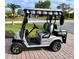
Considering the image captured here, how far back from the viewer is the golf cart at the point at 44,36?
2131 millimetres

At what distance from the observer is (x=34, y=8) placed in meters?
2.18

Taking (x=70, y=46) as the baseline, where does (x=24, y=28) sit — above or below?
above

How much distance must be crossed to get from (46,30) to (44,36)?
8 cm

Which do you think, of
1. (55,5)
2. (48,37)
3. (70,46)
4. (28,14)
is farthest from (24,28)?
(70,46)

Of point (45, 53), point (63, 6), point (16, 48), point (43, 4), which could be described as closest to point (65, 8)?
point (63, 6)

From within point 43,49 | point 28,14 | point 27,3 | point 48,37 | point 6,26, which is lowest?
point 43,49

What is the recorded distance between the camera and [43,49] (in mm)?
2195

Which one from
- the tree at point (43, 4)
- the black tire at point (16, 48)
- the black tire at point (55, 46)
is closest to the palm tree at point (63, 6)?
the tree at point (43, 4)

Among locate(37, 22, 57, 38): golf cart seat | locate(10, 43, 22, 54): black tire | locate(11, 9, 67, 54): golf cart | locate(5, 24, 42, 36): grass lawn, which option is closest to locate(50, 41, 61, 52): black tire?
locate(11, 9, 67, 54): golf cart

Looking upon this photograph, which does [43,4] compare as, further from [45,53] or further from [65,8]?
[45,53]

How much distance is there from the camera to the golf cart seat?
7.15 ft

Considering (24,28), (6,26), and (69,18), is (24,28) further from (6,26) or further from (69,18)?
(69,18)

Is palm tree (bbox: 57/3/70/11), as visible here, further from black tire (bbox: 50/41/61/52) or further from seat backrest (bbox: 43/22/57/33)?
black tire (bbox: 50/41/61/52)
